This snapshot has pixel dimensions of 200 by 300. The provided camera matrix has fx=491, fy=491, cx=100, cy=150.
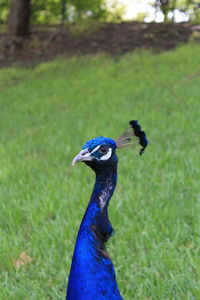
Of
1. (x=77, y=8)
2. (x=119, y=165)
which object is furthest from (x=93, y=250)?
(x=77, y=8)

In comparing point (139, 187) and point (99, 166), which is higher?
point (99, 166)

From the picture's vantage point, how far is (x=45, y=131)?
6.04 metres

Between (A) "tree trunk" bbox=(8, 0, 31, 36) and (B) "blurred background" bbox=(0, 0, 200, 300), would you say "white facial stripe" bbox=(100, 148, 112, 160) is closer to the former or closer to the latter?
(B) "blurred background" bbox=(0, 0, 200, 300)

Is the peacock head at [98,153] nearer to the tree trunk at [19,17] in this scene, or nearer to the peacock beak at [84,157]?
the peacock beak at [84,157]

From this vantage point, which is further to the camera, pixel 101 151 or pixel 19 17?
pixel 19 17

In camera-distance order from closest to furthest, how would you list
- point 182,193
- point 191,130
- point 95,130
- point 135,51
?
point 182,193 < point 191,130 < point 95,130 < point 135,51

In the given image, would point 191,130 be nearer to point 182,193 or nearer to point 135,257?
point 182,193

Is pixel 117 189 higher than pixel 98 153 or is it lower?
lower

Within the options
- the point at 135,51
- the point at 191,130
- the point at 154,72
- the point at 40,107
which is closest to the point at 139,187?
the point at 191,130

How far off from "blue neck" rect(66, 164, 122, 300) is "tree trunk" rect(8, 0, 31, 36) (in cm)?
1217

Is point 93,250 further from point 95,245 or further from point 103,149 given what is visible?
point 103,149

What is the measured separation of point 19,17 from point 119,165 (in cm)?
981

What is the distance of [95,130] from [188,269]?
10.4 feet

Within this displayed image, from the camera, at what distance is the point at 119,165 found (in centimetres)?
423
